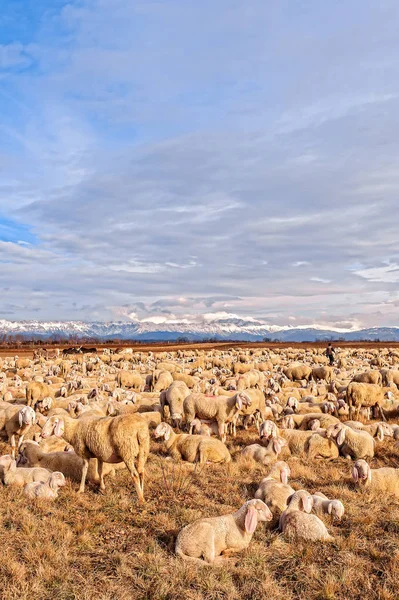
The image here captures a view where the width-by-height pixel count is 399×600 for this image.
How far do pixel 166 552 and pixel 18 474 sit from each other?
401 cm

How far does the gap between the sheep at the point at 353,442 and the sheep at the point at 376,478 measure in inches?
67.5

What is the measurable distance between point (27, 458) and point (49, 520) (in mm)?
3322

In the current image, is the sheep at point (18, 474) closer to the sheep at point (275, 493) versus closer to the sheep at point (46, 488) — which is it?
the sheep at point (46, 488)

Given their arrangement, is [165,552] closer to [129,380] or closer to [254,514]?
[254,514]

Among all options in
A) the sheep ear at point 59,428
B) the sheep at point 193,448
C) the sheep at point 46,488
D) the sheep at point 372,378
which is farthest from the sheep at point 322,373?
the sheep at point 46,488

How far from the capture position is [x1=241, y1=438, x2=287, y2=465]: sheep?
34.7ft

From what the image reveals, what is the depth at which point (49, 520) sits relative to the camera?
278 inches

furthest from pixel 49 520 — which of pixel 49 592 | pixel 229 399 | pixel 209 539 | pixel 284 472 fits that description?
pixel 229 399

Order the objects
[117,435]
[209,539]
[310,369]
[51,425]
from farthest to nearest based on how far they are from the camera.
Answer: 1. [310,369]
2. [51,425]
3. [117,435]
4. [209,539]

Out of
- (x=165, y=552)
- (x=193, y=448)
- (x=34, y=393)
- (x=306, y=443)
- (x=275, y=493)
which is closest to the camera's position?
(x=165, y=552)

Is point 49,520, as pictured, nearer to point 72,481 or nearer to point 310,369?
point 72,481

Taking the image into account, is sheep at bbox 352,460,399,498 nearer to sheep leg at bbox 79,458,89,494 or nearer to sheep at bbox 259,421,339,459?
sheep at bbox 259,421,339,459

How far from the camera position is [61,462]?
31.9 ft

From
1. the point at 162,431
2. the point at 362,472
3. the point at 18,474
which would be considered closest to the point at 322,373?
the point at 162,431
